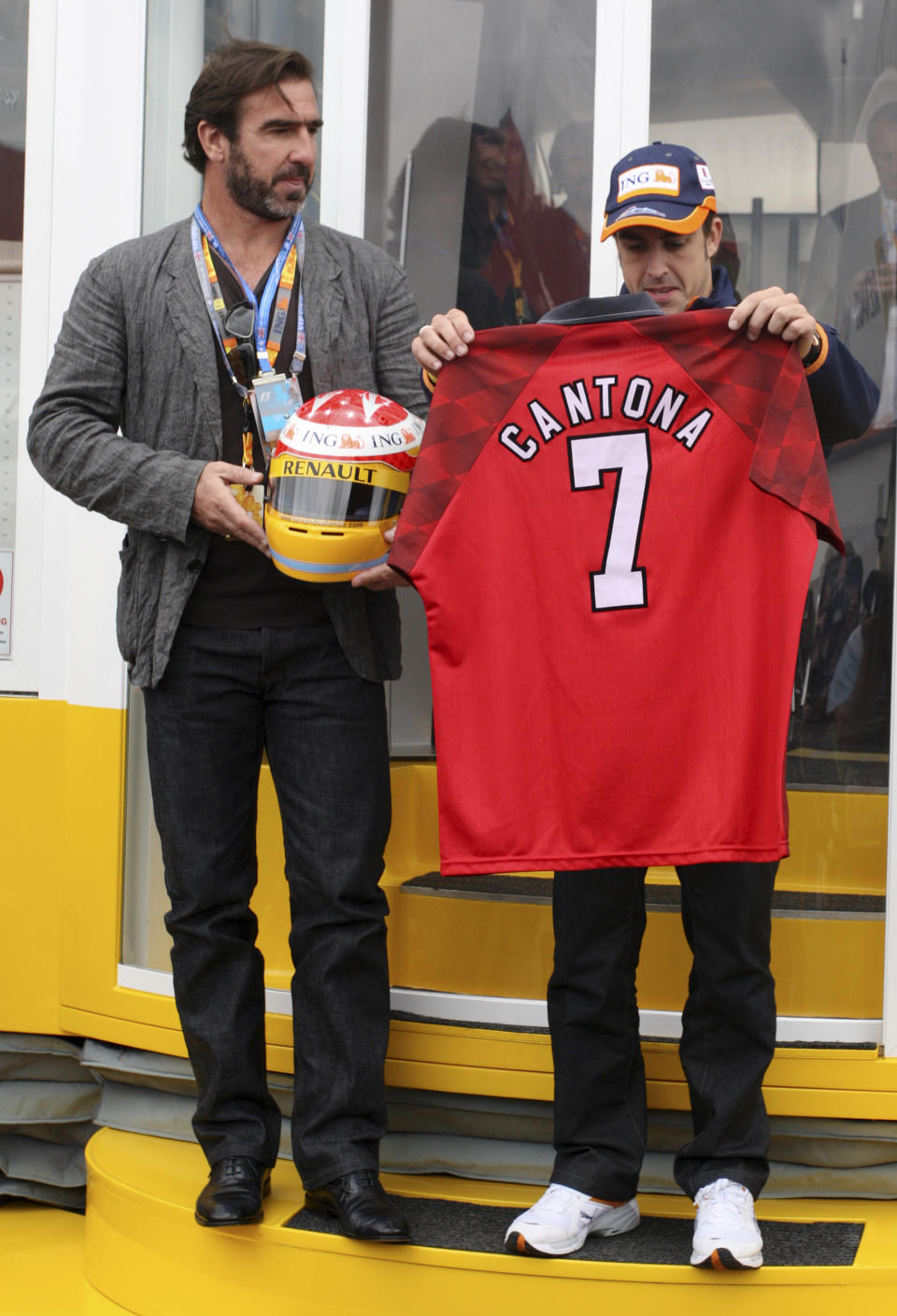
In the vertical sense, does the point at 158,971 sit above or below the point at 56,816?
below

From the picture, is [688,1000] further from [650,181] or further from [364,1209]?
[650,181]

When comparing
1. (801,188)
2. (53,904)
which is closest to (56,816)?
(53,904)

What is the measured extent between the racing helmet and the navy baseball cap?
0.53 meters

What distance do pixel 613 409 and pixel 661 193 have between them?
0.41m

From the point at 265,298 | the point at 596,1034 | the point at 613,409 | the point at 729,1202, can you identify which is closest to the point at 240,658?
the point at 265,298

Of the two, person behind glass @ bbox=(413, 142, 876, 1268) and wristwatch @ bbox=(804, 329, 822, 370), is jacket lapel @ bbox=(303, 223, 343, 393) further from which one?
wristwatch @ bbox=(804, 329, 822, 370)

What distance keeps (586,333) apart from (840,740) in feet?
3.73

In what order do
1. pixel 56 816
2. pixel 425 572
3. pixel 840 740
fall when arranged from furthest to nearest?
1. pixel 56 816
2. pixel 840 740
3. pixel 425 572

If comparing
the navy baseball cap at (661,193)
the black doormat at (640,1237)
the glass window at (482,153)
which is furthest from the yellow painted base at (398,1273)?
the navy baseball cap at (661,193)

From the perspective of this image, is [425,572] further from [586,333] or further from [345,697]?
[586,333]

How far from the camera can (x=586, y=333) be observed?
214cm

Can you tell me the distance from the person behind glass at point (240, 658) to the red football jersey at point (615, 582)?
0.81 ft

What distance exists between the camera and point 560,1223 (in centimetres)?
220

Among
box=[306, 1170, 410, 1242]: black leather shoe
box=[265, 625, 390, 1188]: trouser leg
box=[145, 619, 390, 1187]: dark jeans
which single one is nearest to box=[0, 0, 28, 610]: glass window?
box=[145, 619, 390, 1187]: dark jeans
